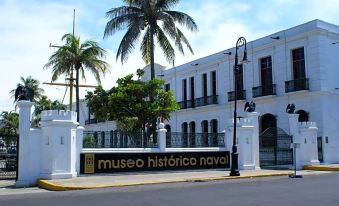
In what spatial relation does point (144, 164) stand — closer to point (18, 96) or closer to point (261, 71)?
point (18, 96)

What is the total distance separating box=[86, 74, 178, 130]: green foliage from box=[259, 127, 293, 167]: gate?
5726mm

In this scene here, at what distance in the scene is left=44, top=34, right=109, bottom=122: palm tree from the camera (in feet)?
111

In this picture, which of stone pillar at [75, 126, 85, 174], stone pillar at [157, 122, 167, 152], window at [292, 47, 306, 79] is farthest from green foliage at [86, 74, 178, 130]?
window at [292, 47, 306, 79]

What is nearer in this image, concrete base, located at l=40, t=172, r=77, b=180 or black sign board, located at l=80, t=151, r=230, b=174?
concrete base, located at l=40, t=172, r=77, b=180

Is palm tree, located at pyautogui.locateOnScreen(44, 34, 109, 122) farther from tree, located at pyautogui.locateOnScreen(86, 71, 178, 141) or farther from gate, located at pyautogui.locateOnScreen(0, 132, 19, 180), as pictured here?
gate, located at pyautogui.locateOnScreen(0, 132, 19, 180)

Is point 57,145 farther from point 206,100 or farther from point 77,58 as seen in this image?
point 206,100

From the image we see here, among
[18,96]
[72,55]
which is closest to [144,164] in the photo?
[18,96]

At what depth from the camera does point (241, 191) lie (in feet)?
45.8

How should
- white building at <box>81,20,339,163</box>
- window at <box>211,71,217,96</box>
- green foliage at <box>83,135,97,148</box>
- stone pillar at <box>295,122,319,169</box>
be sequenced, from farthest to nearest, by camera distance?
1. window at <box>211,71,217,96</box>
2. white building at <box>81,20,339,163</box>
3. stone pillar at <box>295,122,319,169</box>
4. green foliage at <box>83,135,97,148</box>

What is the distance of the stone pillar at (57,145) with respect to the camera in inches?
709

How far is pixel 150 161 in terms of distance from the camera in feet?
71.1

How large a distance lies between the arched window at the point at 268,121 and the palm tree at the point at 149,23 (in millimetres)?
9006

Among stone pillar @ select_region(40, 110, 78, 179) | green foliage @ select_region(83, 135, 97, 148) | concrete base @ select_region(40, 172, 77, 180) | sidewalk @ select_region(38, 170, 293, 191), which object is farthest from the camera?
green foliage @ select_region(83, 135, 97, 148)

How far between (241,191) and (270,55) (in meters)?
22.2
